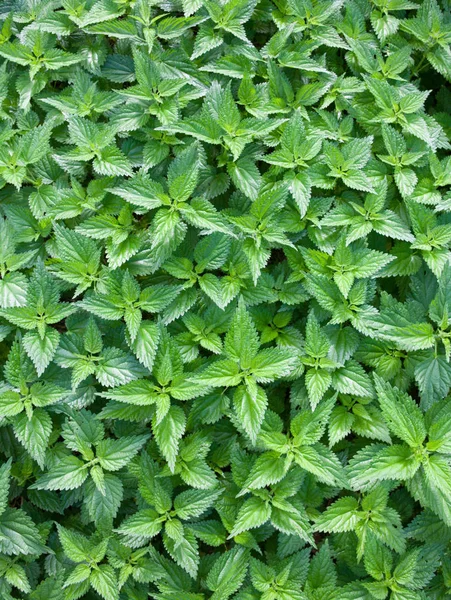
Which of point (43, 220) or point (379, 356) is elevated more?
point (43, 220)

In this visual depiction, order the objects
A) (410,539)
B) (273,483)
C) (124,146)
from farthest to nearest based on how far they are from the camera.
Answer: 1. (124,146)
2. (410,539)
3. (273,483)

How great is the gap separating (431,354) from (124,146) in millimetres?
1822

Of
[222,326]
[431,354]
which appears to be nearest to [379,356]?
[431,354]

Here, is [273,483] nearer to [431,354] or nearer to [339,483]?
[339,483]

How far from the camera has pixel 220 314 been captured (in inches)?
113

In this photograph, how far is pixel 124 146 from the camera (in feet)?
10.1

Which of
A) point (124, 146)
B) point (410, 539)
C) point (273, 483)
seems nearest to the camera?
point (273, 483)

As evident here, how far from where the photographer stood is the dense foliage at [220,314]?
2.72 meters

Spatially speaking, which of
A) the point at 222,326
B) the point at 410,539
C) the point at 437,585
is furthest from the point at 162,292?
the point at 437,585

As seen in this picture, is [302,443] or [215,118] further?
[215,118]

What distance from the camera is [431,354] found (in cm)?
283

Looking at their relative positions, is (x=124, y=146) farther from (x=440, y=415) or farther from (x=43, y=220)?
(x=440, y=415)

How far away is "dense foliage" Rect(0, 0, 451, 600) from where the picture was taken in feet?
8.94

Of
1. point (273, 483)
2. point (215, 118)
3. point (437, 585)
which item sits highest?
point (215, 118)
